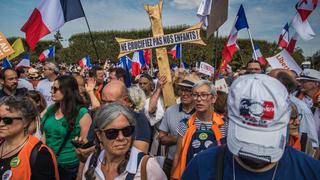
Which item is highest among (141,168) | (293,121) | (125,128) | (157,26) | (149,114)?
(157,26)

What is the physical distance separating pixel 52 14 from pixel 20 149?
3959 mm

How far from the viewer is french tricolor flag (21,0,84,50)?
229 inches

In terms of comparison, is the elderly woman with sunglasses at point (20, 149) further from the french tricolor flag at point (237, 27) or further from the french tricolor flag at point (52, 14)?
the french tricolor flag at point (237, 27)

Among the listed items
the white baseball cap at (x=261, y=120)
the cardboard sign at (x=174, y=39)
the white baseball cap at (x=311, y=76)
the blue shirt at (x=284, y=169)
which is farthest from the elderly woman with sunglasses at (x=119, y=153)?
the white baseball cap at (x=311, y=76)

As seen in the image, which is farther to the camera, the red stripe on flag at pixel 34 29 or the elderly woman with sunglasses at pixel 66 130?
the red stripe on flag at pixel 34 29

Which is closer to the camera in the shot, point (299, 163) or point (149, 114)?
point (299, 163)

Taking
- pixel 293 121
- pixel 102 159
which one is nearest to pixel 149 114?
pixel 293 121

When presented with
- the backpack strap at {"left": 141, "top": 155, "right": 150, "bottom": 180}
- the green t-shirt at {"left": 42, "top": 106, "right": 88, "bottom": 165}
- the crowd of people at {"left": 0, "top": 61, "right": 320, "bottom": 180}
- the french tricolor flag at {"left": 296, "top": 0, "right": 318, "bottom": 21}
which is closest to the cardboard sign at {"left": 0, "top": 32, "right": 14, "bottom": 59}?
the crowd of people at {"left": 0, "top": 61, "right": 320, "bottom": 180}

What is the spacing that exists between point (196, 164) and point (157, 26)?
3.31m

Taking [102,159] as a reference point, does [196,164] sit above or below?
above

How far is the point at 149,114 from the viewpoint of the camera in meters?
4.65

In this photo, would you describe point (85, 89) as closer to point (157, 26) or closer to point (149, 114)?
point (149, 114)

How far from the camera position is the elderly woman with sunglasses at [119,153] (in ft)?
6.64

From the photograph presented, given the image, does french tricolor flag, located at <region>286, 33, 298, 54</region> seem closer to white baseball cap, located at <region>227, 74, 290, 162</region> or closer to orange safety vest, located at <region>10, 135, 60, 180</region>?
orange safety vest, located at <region>10, 135, 60, 180</region>
